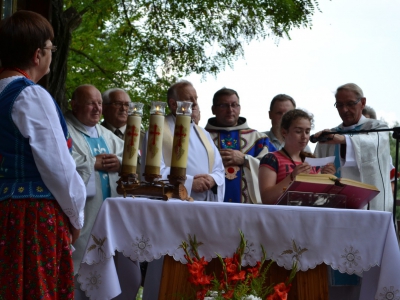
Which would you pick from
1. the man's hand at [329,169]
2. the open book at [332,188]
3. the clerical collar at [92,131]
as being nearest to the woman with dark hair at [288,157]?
the man's hand at [329,169]

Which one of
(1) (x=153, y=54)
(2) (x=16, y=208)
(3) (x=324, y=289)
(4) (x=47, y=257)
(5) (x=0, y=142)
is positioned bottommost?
(3) (x=324, y=289)

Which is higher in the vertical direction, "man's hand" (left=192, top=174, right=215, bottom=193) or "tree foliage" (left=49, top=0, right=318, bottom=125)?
"tree foliage" (left=49, top=0, right=318, bottom=125)

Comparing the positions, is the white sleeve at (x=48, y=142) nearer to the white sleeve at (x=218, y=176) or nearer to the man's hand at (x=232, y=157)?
the white sleeve at (x=218, y=176)

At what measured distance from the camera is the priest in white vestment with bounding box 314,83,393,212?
5.94 metres

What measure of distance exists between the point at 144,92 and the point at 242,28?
2.20 meters

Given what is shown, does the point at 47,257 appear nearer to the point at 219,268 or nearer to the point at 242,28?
the point at 219,268

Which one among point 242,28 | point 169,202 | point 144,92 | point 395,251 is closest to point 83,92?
point 169,202

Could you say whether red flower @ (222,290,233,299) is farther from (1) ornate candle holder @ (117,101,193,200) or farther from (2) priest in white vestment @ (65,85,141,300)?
(2) priest in white vestment @ (65,85,141,300)

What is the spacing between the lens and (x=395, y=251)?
404 centimetres

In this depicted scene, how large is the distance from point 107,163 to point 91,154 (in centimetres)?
17

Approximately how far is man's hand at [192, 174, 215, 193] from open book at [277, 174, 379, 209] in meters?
0.68

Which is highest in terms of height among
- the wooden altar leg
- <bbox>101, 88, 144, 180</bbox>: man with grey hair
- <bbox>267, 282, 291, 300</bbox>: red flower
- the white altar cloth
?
<bbox>101, 88, 144, 180</bbox>: man with grey hair

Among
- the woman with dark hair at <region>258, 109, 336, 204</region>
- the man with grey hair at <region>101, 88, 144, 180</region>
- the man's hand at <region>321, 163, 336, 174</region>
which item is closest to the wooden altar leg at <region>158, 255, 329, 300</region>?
the woman with dark hair at <region>258, 109, 336, 204</region>

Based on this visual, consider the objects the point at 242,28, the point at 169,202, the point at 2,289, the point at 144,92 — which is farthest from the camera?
the point at 144,92
